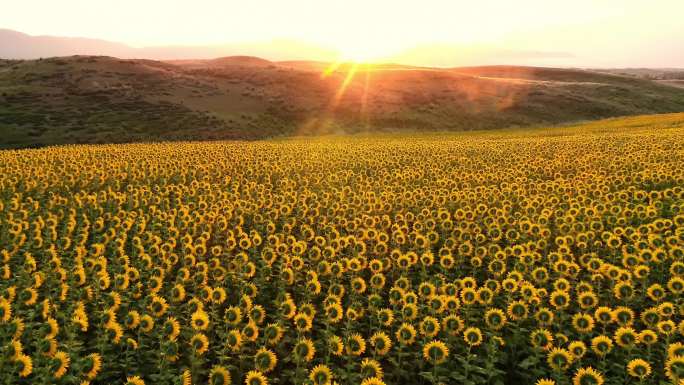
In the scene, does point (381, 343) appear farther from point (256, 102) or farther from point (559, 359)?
point (256, 102)

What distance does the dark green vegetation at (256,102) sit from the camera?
6750 centimetres

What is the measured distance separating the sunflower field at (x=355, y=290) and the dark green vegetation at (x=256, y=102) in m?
51.0

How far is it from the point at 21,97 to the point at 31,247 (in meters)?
74.2

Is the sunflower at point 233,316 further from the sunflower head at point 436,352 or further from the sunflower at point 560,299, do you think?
the sunflower at point 560,299

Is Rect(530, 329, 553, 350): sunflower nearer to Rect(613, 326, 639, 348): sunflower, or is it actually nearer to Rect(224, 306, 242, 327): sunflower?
Rect(613, 326, 639, 348): sunflower

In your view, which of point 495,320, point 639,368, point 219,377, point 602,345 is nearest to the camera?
point 639,368

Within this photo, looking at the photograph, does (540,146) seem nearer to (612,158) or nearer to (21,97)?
(612,158)

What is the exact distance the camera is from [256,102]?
289 ft

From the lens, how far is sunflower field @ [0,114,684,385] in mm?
6781

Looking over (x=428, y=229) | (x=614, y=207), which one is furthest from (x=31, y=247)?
(x=614, y=207)

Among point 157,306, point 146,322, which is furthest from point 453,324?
point 157,306

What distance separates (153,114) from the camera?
241 feet

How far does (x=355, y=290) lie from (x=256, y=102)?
82.3 metres

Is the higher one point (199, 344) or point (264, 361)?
point (264, 361)
